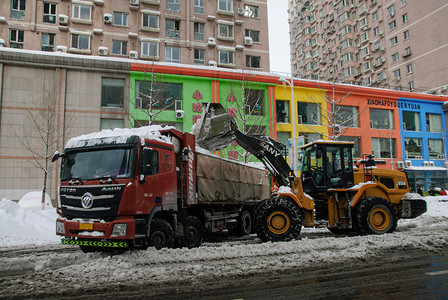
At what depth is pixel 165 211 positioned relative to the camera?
27.7ft

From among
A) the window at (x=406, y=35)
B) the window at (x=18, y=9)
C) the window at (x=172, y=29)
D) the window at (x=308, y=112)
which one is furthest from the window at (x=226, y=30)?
the window at (x=406, y=35)

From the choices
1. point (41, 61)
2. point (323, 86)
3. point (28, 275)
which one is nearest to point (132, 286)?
point (28, 275)

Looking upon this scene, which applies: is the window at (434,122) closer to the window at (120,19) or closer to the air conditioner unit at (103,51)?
the window at (120,19)

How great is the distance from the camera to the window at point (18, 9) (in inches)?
1125

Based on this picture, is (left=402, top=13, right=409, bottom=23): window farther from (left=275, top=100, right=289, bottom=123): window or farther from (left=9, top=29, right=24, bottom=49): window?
(left=9, top=29, right=24, bottom=49): window

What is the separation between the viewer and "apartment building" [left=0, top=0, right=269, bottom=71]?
1128 inches

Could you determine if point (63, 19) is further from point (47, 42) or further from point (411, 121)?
point (411, 121)

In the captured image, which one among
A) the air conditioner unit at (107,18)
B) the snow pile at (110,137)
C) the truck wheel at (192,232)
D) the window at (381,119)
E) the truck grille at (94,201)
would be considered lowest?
the truck wheel at (192,232)

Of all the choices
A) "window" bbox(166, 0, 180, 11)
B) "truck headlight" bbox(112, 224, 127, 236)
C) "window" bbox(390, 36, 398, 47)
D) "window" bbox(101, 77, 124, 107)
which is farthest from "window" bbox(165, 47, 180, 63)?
"window" bbox(390, 36, 398, 47)

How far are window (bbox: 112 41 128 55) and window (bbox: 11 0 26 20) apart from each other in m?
7.77

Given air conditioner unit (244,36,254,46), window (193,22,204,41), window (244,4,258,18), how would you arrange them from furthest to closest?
1. window (244,4,258,18)
2. air conditioner unit (244,36,254,46)
3. window (193,22,204,41)

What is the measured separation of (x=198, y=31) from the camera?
3291 centimetres

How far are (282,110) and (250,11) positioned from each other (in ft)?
42.4

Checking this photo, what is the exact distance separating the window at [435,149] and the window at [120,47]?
1272 inches
